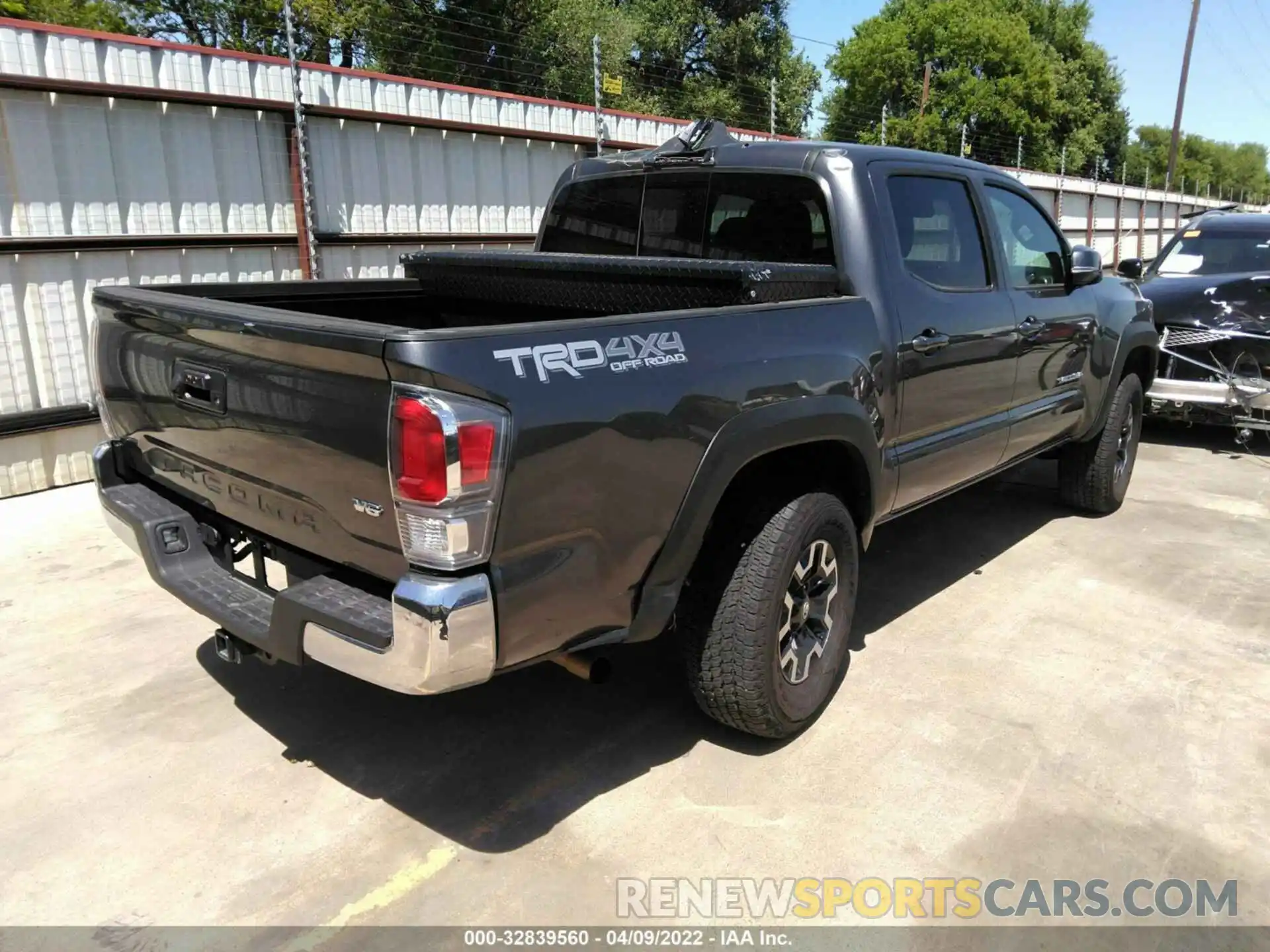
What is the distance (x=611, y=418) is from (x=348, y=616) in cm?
83

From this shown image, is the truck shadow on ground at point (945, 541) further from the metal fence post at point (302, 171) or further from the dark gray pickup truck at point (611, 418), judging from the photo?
the metal fence post at point (302, 171)

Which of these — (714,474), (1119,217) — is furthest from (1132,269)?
(1119,217)

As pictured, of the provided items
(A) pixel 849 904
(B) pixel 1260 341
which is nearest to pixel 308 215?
(A) pixel 849 904

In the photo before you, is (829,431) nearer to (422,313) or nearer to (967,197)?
(967,197)

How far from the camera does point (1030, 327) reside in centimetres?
444

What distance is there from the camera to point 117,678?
3727 millimetres

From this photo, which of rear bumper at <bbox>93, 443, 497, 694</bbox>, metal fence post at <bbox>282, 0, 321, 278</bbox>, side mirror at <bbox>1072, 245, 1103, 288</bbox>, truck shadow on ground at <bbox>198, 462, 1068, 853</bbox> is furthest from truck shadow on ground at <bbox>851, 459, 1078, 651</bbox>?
metal fence post at <bbox>282, 0, 321, 278</bbox>

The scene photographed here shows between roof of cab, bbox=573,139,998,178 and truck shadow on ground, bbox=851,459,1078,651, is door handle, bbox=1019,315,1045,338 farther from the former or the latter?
truck shadow on ground, bbox=851,459,1078,651

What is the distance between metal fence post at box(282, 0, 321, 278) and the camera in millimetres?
7121

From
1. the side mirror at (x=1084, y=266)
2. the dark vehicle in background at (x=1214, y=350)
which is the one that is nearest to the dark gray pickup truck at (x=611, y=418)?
the side mirror at (x=1084, y=266)

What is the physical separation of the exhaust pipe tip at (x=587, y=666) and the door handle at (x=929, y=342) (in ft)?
5.85

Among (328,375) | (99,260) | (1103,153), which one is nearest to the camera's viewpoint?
(328,375)

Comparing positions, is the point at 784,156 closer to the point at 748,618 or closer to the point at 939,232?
the point at 939,232

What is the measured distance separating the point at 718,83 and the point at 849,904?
119ft
